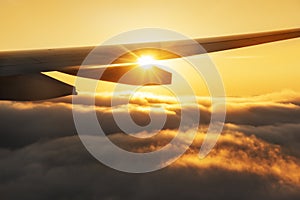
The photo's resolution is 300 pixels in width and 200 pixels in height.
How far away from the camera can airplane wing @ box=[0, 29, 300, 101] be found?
9319mm

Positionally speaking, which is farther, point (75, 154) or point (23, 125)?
point (23, 125)

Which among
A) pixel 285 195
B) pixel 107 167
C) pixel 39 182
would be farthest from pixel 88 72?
pixel 285 195

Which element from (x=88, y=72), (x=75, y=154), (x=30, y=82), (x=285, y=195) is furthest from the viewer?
(x=285, y=195)

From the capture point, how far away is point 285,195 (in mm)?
183125

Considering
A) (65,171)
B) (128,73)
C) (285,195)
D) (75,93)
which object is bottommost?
(285,195)

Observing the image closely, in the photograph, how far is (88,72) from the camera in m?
9.02

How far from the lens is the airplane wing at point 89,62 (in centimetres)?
932

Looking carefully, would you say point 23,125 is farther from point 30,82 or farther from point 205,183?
point 30,82

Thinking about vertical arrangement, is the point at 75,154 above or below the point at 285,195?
above

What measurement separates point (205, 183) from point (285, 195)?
174ft

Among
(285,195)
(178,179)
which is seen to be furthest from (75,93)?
(285,195)

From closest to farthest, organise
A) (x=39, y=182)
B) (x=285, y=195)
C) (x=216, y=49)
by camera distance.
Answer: (x=216, y=49)
(x=39, y=182)
(x=285, y=195)

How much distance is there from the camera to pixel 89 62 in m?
10.6

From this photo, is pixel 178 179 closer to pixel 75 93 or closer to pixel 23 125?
pixel 23 125
